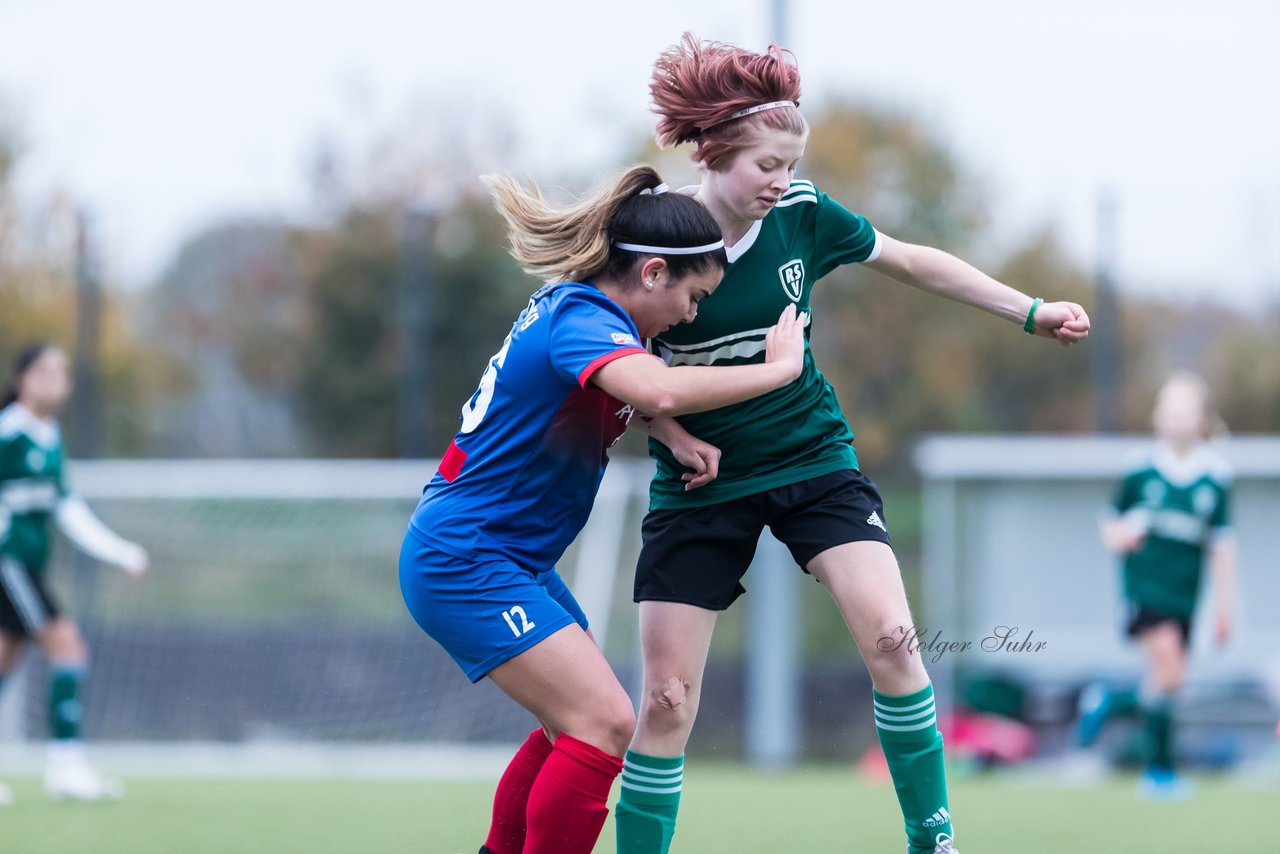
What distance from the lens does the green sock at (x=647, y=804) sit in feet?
12.3

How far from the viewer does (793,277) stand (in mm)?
3893

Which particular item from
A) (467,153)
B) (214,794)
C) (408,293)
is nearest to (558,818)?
(214,794)

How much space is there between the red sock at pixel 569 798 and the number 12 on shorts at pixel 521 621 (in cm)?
25

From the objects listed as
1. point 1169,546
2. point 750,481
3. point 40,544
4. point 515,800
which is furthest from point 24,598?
point 1169,546

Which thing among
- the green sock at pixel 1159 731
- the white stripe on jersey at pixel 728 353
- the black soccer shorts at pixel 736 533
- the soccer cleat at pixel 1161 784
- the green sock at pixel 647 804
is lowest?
the soccer cleat at pixel 1161 784

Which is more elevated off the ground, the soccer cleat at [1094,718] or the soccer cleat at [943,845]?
the soccer cleat at [943,845]

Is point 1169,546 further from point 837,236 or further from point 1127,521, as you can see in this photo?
point 837,236

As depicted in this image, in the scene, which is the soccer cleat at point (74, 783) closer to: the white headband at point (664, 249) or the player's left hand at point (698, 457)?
the player's left hand at point (698, 457)

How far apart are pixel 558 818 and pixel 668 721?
582mm

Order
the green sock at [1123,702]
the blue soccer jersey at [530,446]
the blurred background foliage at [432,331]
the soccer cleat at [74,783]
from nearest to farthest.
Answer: the blue soccer jersey at [530,446] < the soccer cleat at [74,783] < the green sock at [1123,702] < the blurred background foliage at [432,331]

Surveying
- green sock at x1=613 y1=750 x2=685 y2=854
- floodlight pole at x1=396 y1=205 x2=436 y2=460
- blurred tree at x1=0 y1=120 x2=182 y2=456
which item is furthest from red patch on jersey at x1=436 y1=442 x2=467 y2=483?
blurred tree at x1=0 y1=120 x2=182 y2=456

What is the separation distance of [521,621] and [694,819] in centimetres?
320

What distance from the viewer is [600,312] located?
333 centimetres

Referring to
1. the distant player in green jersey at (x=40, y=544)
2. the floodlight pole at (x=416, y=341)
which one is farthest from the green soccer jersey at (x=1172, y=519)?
the floodlight pole at (x=416, y=341)
